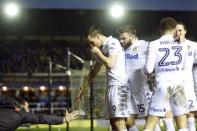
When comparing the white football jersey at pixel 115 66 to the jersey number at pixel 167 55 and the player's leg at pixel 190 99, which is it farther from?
the player's leg at pixel 190 99

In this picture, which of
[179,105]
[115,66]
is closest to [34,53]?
[115,66]

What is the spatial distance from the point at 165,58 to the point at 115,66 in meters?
0.95

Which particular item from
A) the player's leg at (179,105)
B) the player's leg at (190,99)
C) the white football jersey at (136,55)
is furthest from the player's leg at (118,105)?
the player's leg at (190,99)

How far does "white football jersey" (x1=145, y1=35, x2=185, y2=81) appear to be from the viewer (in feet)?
27.0

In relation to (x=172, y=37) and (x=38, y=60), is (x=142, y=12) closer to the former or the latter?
(x=38, y=60)

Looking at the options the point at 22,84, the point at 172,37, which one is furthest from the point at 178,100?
the point at 22,84

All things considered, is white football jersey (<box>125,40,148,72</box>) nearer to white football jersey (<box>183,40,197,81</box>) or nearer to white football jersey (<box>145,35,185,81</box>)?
white football jersey (<box>183,40,197,81</box>)

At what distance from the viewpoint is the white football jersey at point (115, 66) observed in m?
8.77

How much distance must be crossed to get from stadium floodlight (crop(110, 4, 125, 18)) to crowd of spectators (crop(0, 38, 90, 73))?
9.35ft

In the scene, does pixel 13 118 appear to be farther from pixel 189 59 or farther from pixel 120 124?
pixel 189 59

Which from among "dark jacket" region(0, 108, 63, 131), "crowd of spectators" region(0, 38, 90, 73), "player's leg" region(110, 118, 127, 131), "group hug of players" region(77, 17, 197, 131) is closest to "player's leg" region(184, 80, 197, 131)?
"group hug of players" region(77, 17, 197, 131)

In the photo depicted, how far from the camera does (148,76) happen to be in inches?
346

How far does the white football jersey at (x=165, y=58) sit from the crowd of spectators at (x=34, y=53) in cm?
2332

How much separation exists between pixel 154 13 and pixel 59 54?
6947 mm
